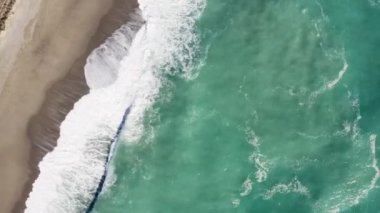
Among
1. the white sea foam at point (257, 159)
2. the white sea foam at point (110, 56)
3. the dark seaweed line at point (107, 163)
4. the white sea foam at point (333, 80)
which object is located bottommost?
the dark seaweed line at point (107, 163)

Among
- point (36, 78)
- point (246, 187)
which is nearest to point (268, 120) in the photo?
point (246, 187)

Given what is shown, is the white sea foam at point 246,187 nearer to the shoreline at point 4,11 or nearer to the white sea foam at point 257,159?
the white sea foam at point 257,159

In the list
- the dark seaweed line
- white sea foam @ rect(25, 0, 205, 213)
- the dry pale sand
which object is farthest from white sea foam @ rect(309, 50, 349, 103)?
the dry pale sand

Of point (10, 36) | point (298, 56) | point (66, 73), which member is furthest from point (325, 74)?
point (10, 36)

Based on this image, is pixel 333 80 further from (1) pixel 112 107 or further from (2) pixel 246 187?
(1) pixel 112 107

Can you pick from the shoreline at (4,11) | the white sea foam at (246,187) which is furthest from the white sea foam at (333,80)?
the shoreline at (4,11)
